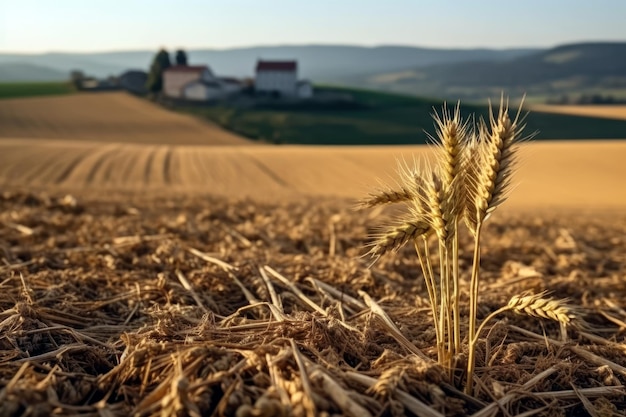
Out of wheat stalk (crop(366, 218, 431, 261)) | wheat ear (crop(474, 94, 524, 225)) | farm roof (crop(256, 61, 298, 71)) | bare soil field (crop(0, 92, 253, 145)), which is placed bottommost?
bare soil field (crop(0, 92, 253, 145))

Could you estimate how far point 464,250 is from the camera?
6867 mm

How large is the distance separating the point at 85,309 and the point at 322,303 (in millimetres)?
1577

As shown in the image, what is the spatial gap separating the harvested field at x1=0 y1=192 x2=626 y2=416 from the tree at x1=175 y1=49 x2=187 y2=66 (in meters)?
99.8

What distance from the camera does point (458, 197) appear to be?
2.60 m

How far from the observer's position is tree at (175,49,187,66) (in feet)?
333

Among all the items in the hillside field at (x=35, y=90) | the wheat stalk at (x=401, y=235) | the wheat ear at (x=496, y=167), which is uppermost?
the wheat ear at (x=496, y=167)

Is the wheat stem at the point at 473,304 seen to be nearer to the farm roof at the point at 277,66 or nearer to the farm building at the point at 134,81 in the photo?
the farm roof at the point at 277,66

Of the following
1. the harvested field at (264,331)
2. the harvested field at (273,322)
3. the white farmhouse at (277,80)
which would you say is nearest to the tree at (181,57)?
→ the white farmhouse at (277,80)

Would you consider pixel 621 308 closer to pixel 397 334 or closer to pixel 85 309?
pixel 397 334

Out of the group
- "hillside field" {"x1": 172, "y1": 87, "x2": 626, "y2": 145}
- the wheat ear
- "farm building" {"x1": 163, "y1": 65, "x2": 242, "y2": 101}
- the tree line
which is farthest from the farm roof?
the wheat ear

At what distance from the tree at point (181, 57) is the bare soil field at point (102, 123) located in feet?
88.1

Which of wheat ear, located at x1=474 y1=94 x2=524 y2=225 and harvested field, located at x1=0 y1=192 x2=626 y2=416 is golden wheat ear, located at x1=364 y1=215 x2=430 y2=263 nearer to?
wheat ear, located at x1=474 y1=94 x2=524 y2=225

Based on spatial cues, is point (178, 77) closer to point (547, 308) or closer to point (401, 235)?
point (401, 235)

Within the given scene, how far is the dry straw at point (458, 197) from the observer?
2.47 m
